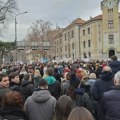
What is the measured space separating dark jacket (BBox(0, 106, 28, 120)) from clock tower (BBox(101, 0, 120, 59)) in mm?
78481

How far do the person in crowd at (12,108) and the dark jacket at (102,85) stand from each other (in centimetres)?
335

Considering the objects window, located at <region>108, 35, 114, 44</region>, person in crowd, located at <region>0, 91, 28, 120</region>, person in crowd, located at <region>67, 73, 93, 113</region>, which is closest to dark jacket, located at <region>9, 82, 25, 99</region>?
person in crowd, located at <region>67, 73, 93, 113</region>

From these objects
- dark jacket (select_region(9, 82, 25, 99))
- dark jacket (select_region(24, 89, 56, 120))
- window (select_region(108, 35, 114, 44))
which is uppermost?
window (select_region(108, 35, 114, 44))

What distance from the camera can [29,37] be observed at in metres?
100

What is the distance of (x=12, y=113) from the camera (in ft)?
18.2

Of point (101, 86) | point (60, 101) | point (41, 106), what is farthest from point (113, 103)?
point (101, 86)

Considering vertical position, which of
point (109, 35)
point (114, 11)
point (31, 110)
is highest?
point (114, 11)

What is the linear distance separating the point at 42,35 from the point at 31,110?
89.8 m

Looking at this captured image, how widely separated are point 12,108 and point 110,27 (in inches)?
3167

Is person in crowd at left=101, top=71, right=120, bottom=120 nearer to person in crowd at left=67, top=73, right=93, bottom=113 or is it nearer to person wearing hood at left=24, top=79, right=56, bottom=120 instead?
person wearing hood at left=24, top=79, right=56, bottom=120

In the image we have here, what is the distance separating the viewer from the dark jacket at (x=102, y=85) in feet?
28.5

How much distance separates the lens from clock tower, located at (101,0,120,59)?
274 feet

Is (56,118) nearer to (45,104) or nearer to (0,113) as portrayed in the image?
(0,113)

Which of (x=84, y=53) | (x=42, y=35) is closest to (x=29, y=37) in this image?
(x=42, y=35)
